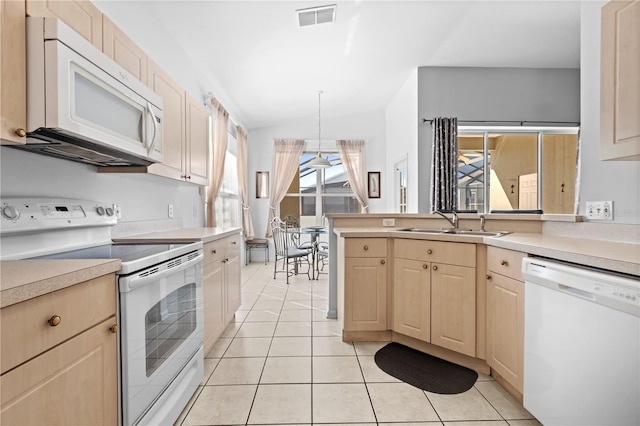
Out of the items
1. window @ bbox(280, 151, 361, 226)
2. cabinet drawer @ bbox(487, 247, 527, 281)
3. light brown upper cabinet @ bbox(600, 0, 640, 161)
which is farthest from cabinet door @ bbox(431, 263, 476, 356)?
window @ bbox(280, 151, 361, 226)

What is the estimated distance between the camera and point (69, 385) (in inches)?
34.7

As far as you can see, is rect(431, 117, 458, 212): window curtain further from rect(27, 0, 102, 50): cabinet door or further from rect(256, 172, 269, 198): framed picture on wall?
rect(27, 0, 102, 50): cabinet door

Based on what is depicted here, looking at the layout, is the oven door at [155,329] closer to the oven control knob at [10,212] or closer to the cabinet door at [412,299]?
the oven control knob at [10,212]

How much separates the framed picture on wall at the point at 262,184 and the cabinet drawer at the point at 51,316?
16.8 feet

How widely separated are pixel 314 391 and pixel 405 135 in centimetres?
410

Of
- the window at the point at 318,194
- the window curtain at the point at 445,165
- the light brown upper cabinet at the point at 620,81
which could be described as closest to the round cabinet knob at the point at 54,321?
the light brown upper cabinet at the point at 620,81

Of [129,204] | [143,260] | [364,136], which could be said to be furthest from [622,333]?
[364,136]

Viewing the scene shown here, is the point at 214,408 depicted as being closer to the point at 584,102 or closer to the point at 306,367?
the point at 306,367

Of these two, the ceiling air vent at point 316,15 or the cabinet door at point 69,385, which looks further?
the ceiling air vent at point 316,15

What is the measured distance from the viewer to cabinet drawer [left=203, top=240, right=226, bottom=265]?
202 centimetres

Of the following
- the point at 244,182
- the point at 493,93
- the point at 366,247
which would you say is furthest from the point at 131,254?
the point at 493,93

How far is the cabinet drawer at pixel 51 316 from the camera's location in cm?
70

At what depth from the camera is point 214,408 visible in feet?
5.28

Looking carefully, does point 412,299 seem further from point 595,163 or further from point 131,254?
point 131,254
